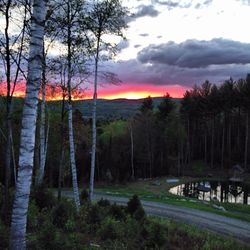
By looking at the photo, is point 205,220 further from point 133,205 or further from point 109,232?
point 109,232

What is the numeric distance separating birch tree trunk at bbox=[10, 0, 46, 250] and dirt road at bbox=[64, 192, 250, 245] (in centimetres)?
1423

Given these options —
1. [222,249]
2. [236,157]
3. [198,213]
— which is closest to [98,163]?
[236,157]

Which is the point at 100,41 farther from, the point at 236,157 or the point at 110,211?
the point at 236,157

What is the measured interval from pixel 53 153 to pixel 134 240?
Answer: 4251cm

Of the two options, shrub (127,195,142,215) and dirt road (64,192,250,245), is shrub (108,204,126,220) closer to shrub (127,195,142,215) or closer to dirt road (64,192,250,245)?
shrub (127,195,142,215)

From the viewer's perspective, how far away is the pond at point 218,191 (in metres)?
48.1

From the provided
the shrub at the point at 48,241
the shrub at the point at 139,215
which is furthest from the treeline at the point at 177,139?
the shrub at the point at 48,241

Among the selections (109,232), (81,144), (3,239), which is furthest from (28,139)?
(81,144)

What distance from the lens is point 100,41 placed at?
21891mm

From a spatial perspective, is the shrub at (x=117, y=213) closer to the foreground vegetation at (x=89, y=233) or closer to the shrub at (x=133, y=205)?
the foreground vegetation at (x=89, y=233)

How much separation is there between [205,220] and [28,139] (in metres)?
18.7

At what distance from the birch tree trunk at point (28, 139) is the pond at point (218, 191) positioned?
40.1 metres

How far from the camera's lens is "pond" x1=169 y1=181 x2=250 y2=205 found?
158 feet

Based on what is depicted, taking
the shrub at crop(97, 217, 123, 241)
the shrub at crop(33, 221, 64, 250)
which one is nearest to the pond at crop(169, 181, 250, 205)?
the shrub at crop(97, 217, 123, 241)
